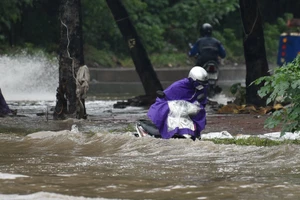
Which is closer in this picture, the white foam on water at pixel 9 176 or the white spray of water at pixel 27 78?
the white foam on water at pixel 9 176

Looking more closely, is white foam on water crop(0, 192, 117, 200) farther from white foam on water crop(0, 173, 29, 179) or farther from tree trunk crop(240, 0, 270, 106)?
tree trunk crop(240, 0, 270, 106)

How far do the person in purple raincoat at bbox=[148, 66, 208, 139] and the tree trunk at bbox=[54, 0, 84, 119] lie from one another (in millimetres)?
3531

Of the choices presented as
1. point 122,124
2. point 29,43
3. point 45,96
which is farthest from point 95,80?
point 122,124

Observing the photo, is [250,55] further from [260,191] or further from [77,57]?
[260,191]

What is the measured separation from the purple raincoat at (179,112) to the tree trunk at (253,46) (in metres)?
5.43

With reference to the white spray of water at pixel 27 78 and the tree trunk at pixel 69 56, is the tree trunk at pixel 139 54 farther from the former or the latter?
the tree trunk at pixel 69 56

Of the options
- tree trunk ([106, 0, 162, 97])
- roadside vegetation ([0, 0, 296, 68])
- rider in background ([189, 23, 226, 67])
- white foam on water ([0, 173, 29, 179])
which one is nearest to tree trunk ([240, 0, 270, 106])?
tree trunk ([106, 0, 162, 97])

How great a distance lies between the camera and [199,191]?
816cm

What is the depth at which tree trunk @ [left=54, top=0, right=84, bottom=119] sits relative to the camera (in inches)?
583

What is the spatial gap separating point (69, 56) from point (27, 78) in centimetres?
762

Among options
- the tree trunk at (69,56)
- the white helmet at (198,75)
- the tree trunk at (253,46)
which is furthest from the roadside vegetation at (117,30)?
the white helmet at (198,75)

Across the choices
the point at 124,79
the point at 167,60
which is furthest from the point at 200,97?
the point at 167,60

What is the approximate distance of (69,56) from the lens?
1480 centimetres

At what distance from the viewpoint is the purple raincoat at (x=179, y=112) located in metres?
11.3
